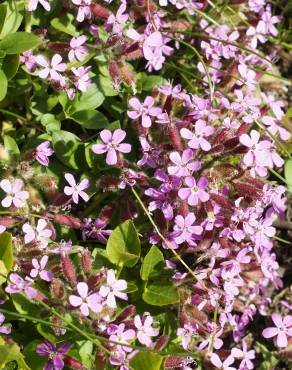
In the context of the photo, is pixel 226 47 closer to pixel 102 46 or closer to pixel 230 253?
pixel 102 46

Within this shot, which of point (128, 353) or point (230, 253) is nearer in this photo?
point (128, 353)

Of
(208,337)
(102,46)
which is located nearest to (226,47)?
(102,46)

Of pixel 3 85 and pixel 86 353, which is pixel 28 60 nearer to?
pixel 3 85

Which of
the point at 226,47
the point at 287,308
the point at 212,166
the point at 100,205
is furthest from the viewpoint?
the point at 287,308

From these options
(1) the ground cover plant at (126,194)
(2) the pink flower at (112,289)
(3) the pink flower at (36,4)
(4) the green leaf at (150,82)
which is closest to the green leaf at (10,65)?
(1) the ground cover plant at (126,194)

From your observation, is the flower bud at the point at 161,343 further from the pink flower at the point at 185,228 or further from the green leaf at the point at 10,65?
the green leaf at the point at 10,65

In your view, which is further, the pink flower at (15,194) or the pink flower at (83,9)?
the pink flower at (83,9)

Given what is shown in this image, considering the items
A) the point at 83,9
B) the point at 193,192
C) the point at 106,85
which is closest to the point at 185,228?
the point at 193,192
